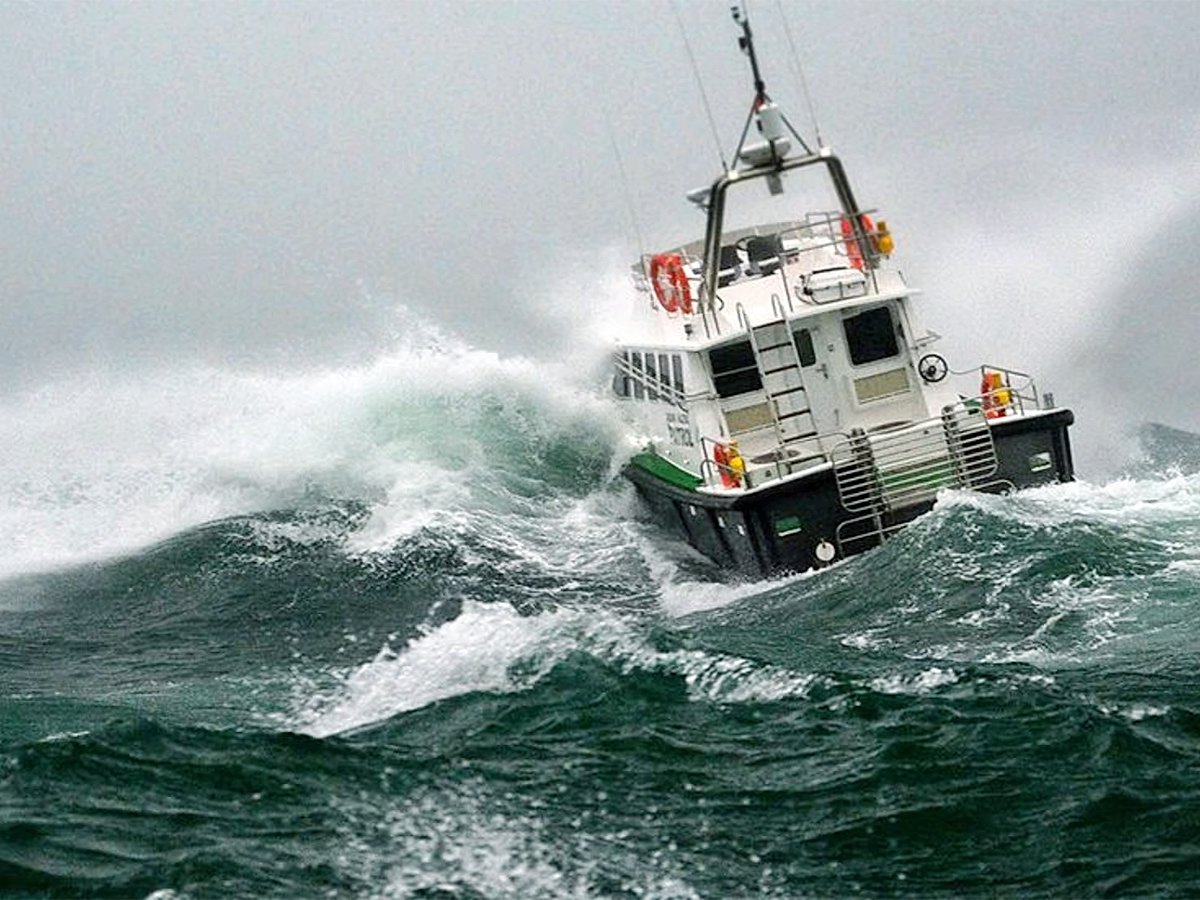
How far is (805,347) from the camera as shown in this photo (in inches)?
814

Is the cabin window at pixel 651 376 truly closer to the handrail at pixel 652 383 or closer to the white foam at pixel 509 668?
the handrail at pixel 652 383

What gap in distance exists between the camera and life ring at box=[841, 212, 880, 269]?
826 inches

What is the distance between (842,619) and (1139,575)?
8.74ft

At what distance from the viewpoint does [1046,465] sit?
63.5 feet

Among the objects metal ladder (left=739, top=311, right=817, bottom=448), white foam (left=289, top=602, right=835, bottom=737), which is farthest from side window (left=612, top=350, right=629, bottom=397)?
white foam (left=289, top=602, right=835, bottom=737)

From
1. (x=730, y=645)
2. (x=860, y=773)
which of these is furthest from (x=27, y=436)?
(x=860, y=773)

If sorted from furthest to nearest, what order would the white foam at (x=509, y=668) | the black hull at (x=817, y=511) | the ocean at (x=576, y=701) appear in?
1. the black hull at (x=817, y=511)
2. the white foam at (x=509, y=668)
3. the ocean at (x=576, y=701)

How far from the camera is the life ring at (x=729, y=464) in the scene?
1922 centimetres

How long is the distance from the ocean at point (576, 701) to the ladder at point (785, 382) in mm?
2039

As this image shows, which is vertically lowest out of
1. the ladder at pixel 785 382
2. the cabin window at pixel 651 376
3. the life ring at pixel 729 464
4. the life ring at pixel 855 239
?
the life ring at pixel 729 464

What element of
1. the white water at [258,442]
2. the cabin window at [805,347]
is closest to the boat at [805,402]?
the cabin window at [805,347]

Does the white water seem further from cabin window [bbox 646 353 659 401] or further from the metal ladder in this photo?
the metal ladder

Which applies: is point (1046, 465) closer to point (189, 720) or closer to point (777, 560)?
point (777, 560)

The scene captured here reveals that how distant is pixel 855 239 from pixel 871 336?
1.18m
